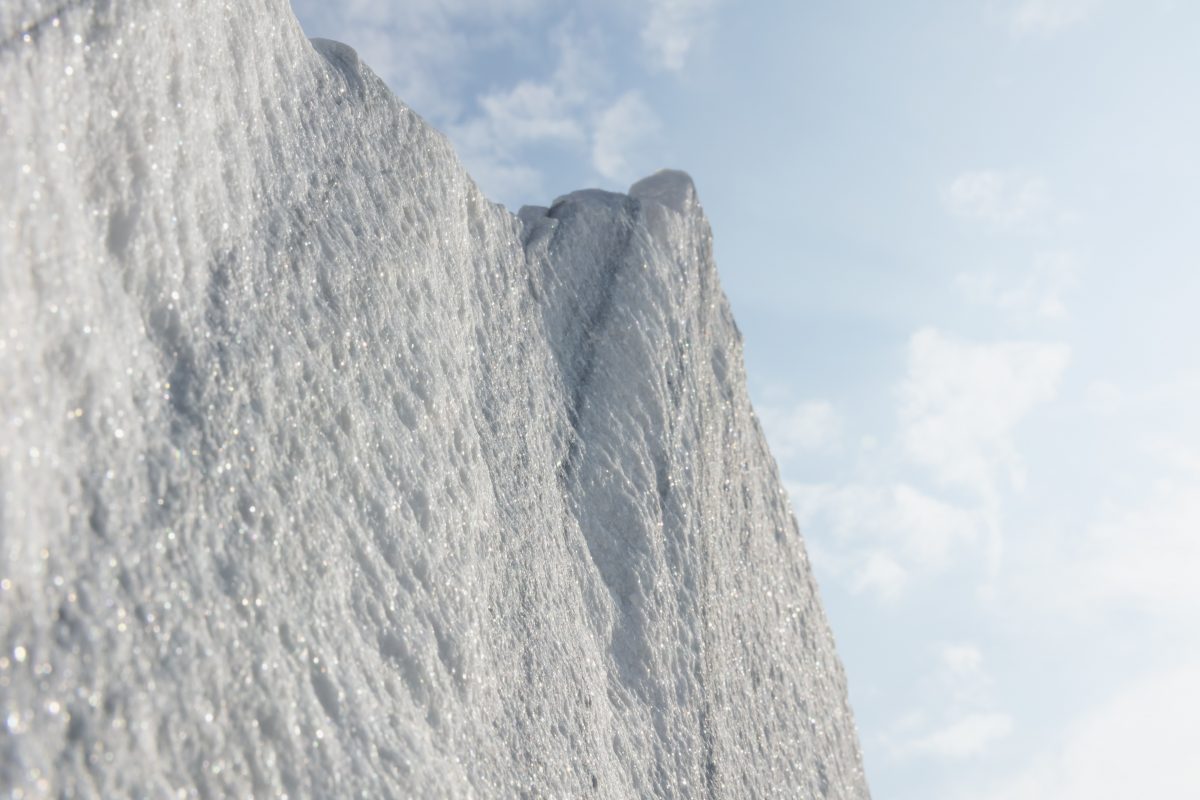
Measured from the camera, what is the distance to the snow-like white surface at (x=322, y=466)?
0.67 metres

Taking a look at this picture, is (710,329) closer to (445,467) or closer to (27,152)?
(445,467)

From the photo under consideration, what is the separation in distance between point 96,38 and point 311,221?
0.81 ft

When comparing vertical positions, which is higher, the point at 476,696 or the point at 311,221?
the point at 311,221

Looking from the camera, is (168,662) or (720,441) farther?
(720,441)

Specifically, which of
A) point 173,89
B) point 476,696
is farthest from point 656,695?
point 173,89

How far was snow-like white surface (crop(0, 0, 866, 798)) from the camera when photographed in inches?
26.4

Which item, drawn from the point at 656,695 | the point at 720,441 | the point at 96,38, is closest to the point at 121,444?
the point at 96,38

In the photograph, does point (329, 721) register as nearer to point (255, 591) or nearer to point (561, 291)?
point (255, 591)

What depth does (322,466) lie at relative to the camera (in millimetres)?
880

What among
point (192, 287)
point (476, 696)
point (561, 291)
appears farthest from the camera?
point (561, 291)

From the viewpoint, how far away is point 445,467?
1.02 metres

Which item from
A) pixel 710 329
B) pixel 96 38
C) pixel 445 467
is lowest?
pixel 445 467

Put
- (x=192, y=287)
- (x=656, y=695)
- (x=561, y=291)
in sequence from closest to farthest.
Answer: (x=192, y=287) < (x=656, y=695) < (x=561, y=291)

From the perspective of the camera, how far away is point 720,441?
1570 mm
